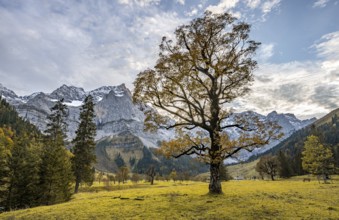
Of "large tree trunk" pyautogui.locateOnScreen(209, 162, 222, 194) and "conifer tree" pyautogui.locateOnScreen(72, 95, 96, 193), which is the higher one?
"conifer tree" pyautogui.locateOnScreen(72, 95, 96, 193)

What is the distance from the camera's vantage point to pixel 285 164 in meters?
118

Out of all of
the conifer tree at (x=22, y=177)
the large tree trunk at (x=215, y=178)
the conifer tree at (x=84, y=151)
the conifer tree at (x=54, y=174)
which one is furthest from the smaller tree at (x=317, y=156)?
the conifer tree at (x=22, y=177)

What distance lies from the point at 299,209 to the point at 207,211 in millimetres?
5873

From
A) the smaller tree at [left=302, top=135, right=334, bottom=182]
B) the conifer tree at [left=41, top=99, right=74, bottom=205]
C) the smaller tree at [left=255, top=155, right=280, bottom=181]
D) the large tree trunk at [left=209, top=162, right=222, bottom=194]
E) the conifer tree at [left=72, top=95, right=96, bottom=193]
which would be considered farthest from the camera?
the smaller tree at [left=255, top=155, right=280, bottom=181]

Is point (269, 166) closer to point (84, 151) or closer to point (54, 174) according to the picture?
point (84, 151)

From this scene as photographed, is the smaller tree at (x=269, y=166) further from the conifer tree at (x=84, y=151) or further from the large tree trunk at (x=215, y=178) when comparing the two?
the large tree trunk at (x=215, y=178)

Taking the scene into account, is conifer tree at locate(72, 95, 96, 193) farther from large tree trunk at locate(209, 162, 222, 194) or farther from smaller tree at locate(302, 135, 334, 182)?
smaller tree at locate(302, 135, 334, 182)

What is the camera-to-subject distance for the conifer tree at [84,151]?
174ft

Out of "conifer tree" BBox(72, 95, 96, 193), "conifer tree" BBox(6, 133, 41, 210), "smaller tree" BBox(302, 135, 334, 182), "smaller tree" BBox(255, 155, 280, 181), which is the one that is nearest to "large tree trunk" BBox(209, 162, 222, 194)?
"conifer tree" BBox(6, 133, 41, 210)

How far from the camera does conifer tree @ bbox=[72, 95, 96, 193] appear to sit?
174 ft

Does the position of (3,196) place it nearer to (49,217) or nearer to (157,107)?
(49,217)

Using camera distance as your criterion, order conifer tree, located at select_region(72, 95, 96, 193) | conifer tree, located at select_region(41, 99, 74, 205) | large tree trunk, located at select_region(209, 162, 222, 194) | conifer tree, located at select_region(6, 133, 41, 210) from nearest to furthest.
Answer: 1. large tree trunk, located at select_region(209, 162, 222, 194)
2. conifer tree, located at select_region(6, 133, 41, 210)
3. conifer tree, located at select_region(41, 99, 74, 205)
4. conifer tree, located at select_region(72, 95, 96, 193)

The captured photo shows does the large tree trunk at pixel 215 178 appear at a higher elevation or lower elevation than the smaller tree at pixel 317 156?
lower

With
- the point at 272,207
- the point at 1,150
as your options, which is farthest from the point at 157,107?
the point at 1,150
